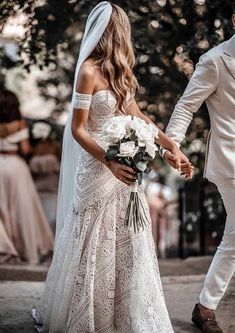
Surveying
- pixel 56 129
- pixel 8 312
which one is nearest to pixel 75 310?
pixel 8 312

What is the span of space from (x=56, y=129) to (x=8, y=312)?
17.8 feet

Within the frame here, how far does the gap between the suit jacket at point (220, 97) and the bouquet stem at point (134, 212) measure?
2.07 feet

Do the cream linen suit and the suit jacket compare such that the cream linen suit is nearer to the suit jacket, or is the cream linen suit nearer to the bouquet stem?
the suit jacket

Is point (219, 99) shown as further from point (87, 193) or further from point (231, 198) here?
point (87, 193)

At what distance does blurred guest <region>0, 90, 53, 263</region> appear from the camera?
9.06 metres

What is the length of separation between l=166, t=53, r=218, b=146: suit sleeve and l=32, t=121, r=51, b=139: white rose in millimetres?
5947

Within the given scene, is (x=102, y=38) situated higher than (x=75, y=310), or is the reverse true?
(x=102, y=38)

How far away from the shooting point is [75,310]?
15.0 feet

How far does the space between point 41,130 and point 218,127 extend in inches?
262

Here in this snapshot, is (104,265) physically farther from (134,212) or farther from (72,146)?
(72,146)

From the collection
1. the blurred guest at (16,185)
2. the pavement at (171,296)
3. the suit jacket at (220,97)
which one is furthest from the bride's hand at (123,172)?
the blurred guest at (16,185)

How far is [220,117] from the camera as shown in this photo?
4801mm

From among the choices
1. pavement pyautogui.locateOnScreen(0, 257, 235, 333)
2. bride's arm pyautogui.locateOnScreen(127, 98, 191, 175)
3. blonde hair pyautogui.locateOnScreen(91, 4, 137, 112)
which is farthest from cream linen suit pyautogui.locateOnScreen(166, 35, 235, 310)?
pavement pyautogui.locateOnScreen(0, 257, 235, 333)

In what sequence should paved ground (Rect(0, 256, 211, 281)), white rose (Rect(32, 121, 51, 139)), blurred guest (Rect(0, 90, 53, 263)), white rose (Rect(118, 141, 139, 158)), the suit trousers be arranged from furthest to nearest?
white rose (Rect(32, 121, 51, 139)), blurred guest (Rect(0, 90, 53, 263)), paved ground (Rect(0, 256, 211, 281)), the suit trousers, white rose (Rect(118, 141, 139, 158))
